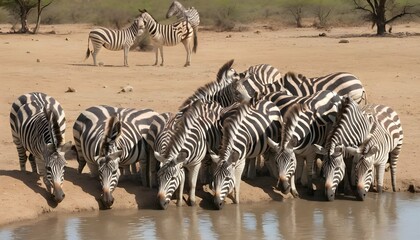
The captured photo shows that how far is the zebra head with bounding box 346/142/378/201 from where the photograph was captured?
423 inches

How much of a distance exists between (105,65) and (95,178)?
481 inches

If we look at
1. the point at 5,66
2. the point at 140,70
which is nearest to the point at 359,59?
the point at 140,70

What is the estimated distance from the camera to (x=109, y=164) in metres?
10.1

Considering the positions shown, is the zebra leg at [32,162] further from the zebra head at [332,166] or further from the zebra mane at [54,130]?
the zebra head at [332,166]

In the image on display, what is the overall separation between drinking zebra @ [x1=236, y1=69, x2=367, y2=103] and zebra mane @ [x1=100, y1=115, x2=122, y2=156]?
231 cm

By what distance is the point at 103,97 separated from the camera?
17047 millimetres

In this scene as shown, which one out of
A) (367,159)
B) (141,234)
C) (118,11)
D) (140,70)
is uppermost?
(118,11)

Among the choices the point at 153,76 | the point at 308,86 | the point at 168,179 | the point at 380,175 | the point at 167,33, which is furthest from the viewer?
the point at 167,33

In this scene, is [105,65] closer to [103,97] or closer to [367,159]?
[103,97]

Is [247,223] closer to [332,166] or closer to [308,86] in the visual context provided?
[332,166]

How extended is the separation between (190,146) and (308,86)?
2.93 meters

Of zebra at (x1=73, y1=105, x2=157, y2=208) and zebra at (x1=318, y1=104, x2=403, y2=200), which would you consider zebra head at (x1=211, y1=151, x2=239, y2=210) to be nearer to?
zebra at (x1=73, y1=105, x2=157, y2=208)

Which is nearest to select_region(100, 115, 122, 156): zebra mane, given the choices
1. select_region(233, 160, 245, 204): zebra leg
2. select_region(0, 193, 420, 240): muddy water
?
select_region(0, 193, 420, 240): muddy water

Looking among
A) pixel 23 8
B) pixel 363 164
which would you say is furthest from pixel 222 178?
pixel 23 8
